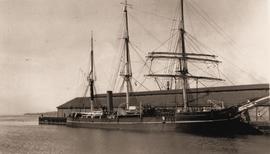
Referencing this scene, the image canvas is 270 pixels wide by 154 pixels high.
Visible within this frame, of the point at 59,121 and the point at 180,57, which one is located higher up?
the point at 180,57

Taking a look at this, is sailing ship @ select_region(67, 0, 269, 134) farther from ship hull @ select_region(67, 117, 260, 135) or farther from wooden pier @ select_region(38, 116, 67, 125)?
wooden pier @ select_region(38, 116, 67, 125)

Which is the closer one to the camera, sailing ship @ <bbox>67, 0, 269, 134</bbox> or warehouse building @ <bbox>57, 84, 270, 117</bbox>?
sailing ship @ <bbox>67, 0, 269, 134</bbox>

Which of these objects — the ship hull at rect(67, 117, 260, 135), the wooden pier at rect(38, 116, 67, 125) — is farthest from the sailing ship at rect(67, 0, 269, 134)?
the wooden pier at rect(38, 116, 67, 125)

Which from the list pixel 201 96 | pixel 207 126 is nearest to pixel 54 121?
pixel 201 96

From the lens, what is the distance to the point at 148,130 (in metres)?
41.7

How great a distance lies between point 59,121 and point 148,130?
3244cm

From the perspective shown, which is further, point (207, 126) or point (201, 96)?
point (201, 96)

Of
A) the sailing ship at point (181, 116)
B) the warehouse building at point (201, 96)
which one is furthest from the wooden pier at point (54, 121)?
the sailing ship at point (181, 116)

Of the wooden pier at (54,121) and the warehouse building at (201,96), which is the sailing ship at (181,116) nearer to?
the warehouse building at (201,96)

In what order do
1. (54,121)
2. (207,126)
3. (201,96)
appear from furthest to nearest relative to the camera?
(54,121)
(201,96)
(207,126)

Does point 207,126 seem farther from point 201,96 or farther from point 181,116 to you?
point 201,96

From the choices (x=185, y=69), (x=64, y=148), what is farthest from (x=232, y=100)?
(x=64, y=148)

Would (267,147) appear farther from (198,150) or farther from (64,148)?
(64,148)

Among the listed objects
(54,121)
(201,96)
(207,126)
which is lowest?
(54,121)
